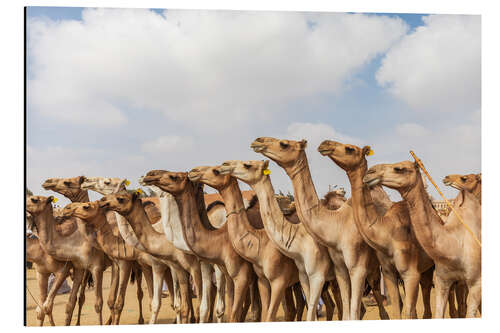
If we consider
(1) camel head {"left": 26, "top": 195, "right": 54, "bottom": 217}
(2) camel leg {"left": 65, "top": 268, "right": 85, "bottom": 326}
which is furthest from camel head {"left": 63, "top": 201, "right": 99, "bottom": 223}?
(2) camel leg {"left": 65, "top": 268, "right": 85, "bottom": 326}

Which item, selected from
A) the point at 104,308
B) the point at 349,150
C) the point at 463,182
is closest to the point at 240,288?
the point at 349,150

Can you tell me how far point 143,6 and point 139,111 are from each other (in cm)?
131

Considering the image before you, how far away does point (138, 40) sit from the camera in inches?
327

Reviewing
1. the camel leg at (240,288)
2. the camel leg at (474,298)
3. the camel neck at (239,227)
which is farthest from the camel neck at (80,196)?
the camel leg at (474,298)

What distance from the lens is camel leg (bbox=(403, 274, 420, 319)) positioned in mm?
7160

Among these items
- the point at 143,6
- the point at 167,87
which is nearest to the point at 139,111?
the point at 167,87

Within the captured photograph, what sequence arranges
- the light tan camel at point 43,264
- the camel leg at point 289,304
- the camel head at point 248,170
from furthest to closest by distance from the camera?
the light tan camel at point 43,264
the camel leg at point 289,304
the camel head at point 248,170

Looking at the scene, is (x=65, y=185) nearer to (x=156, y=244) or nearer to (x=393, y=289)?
(x=156, y=244)

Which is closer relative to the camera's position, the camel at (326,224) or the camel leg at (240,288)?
the camel at (326,224)

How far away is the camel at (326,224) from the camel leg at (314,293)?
0.24 meters

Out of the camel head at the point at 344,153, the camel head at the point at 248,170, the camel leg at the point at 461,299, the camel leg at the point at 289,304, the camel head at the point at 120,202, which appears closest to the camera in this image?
the camel head at the point at 344,153

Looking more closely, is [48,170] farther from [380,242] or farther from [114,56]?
[380,242]

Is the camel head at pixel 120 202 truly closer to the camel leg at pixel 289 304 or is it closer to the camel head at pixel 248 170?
the camel head at pixel 248 170

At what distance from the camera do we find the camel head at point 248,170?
7598 millimetres
